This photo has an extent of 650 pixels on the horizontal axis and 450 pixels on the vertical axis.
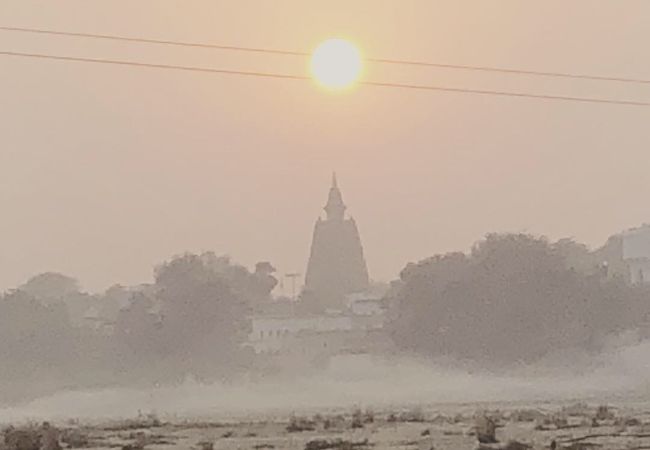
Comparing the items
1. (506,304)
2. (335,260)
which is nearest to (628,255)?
(506,304)

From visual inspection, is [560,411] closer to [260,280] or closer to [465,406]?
[465,406]

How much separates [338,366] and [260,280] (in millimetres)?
1091

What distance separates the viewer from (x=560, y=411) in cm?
1333

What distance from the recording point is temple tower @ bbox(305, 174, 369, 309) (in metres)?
12.6

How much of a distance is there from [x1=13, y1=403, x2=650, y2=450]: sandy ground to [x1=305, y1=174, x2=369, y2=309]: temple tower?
1.13 meters

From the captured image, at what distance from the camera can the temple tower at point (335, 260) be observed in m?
12.6

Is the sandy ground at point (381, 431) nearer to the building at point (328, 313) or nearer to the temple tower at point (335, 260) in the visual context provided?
the building at point (328, 313)

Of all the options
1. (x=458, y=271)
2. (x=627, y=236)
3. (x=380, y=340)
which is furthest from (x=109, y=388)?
(x=627, y=236)

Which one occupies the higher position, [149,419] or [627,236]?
[627,236]

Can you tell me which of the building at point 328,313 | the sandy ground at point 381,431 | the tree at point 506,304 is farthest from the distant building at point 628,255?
the building at point 328,313

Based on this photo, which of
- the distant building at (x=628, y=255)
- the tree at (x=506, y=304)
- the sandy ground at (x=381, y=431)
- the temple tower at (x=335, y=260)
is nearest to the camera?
the sandy ground at (x=381, y=431)

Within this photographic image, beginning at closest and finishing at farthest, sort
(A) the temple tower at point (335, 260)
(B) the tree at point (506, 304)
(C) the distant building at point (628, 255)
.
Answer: (A) the temple tower at point (335, 260)
(B) the tree at point (506, 304)
(C) the distant building at point (628, 255)

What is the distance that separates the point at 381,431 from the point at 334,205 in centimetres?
206

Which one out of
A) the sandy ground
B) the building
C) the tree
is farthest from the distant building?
the building
